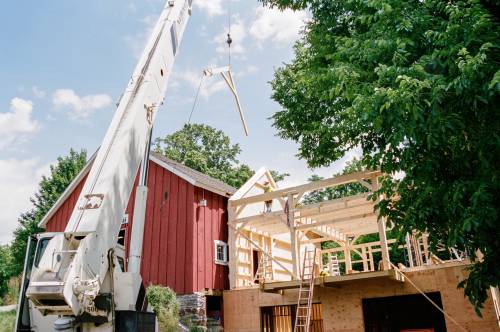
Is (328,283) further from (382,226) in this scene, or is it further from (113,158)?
(113,158)

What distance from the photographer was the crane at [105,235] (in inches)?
187

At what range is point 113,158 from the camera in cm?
618

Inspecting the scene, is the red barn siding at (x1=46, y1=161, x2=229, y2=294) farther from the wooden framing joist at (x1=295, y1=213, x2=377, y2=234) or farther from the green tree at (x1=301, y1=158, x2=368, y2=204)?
the green tree at (x1=301, y1=158, x2=368, y2=204)

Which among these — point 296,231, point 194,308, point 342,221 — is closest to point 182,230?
point 194,308

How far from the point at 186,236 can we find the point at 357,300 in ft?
19.5

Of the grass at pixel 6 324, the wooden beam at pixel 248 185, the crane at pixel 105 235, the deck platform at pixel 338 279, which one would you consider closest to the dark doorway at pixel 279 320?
the deck platform at pixel 338 279

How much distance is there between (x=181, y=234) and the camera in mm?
14711

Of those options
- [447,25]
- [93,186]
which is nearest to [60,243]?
[93,186]

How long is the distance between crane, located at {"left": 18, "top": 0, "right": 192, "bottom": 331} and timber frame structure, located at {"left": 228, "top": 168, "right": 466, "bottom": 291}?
626cm

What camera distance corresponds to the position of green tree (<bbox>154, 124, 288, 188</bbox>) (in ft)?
133

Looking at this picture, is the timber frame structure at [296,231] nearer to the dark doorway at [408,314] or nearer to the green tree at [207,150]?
the dark doorway at [408,314]

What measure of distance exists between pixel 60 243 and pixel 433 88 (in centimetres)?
494

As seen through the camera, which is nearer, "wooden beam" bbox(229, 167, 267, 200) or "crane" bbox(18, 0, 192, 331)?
"crane" bbox(18, 0, 192, 331)

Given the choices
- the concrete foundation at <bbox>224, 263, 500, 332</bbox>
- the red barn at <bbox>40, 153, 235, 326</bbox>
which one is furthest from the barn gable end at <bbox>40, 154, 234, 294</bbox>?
the concrete foundation at <bbox>224, 263, 500, 332</bbox>
